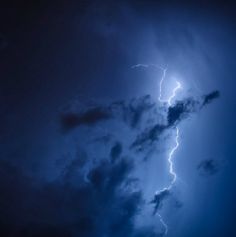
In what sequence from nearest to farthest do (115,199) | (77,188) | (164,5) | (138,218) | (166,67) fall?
(164,5) → (166,67) → (77,188) → (115,199) → (138,218)

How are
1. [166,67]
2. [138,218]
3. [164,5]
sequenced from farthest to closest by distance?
[138,218] < [166,67] < [164,5]

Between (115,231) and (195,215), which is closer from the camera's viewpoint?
(115,231)

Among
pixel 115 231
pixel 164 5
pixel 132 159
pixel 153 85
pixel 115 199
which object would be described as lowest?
pixel 115 231

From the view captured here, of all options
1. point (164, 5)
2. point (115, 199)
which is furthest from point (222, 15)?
point (115, 199)

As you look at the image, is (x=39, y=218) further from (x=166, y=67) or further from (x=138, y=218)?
(x=166, y=67)

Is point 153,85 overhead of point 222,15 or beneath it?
beneath

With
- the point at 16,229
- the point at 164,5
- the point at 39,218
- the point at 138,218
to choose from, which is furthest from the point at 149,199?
the point at 164,5

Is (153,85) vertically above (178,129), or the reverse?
(153,85)

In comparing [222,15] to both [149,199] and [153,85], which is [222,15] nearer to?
[153,85]

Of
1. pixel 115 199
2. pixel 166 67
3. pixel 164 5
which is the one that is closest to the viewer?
pixel 164 5
